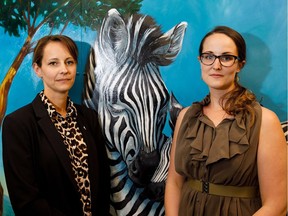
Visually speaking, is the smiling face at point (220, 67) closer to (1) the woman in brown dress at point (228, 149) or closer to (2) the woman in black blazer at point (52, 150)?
(1) the woman in brown dress at point (228, 149)

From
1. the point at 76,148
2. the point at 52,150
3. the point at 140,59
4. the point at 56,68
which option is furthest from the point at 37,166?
the point at 140,59

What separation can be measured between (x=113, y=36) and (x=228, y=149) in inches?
38.2

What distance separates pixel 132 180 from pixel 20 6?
1228 millimetres

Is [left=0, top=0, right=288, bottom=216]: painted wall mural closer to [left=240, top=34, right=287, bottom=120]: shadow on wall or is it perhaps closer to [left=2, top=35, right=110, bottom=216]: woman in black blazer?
[left=240, top=34, right=287, bottom=120]: shadow on wall

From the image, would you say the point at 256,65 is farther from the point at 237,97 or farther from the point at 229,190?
the point at 229,190

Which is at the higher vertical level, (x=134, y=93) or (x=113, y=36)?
(x=113, y=36)

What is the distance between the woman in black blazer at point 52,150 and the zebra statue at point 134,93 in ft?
0.71

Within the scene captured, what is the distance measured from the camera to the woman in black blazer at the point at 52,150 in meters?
1.79

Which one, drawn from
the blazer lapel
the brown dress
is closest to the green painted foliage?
the blazer lapel

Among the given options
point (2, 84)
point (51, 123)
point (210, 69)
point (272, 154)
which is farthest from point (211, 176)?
point (2, 84)

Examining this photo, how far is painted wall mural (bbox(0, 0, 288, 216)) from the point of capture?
83.9 inches

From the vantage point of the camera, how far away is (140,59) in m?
2.16

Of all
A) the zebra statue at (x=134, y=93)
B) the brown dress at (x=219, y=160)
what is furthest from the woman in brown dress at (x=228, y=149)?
the zebra statue at (x=134, y=93)

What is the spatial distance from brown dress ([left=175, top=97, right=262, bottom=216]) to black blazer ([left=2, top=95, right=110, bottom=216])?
1.90 feet
